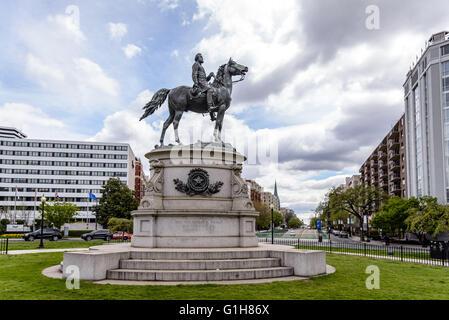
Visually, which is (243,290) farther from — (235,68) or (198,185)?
(235,68)

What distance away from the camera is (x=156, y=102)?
18.8 meters

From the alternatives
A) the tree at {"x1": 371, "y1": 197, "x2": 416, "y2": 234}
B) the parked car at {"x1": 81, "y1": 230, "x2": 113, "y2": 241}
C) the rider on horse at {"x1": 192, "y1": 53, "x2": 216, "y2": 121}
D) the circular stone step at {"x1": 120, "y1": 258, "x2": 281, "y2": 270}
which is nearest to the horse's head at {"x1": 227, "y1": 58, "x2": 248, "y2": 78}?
the rider on horse at {"x1": 192, "y1": 53, "x2": 216, "y2": 121}

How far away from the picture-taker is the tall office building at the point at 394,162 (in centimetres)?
7275

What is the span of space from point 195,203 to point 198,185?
0.80 m

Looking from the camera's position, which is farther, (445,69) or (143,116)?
(445,69)

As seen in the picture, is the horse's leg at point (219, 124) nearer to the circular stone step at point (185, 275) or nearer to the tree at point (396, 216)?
the circular stone step at point (185, 275)

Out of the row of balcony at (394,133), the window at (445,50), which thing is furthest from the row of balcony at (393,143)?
the window at (445,50)

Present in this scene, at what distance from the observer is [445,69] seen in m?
52.6

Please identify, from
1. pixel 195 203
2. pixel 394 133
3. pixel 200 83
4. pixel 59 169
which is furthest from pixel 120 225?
pixel 59 169

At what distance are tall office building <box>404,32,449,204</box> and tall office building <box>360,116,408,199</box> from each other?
13.4 metres
